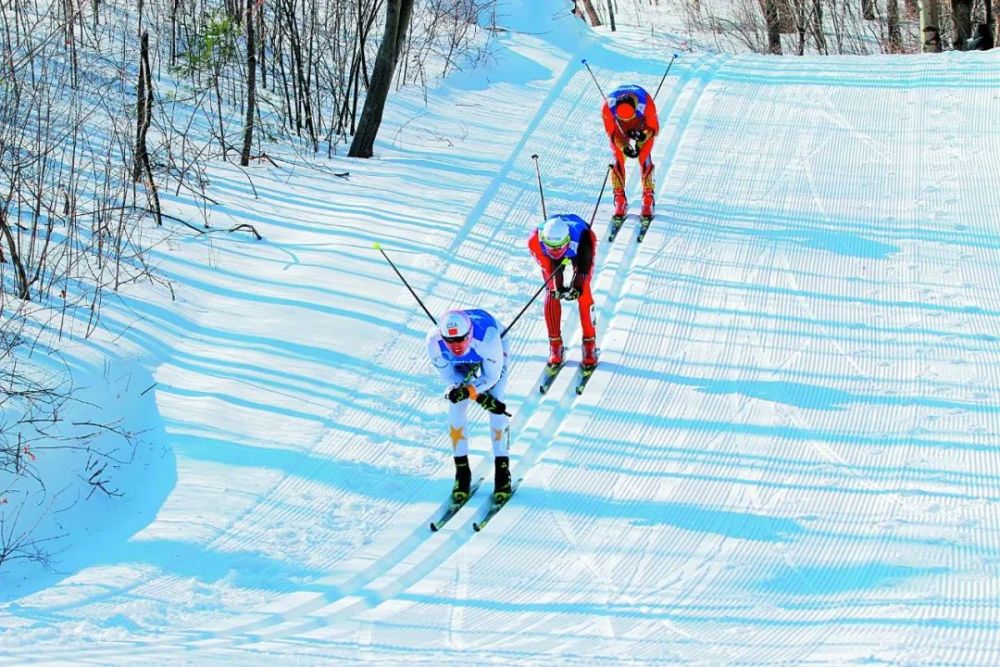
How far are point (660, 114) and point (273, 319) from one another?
6.59 meters

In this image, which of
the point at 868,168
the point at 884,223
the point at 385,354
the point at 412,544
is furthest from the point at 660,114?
the point at 412,544

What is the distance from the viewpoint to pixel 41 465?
25.8ft

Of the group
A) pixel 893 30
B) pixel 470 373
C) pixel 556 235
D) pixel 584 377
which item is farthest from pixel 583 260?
pixel 893 30

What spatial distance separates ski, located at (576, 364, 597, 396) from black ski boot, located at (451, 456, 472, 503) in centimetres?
161

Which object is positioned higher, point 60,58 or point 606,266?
point 60,58

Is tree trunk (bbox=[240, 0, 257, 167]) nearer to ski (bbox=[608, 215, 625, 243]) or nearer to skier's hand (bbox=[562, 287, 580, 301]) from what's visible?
ski (bbox=[608, 215, 625, 243])

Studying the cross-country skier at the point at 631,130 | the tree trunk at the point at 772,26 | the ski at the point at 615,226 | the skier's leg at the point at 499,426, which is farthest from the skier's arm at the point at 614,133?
the tree trunk at the point at 772,26

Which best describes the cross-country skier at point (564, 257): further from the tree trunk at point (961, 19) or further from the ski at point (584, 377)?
the tree trunk at point (961, 19)

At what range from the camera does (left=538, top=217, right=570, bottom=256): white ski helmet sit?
905cm

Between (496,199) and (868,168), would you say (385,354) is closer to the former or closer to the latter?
(496,199)

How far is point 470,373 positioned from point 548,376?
1.92 m

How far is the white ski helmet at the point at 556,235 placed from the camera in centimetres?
905

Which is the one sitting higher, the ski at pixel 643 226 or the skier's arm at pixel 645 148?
the skier's arm at pixel 645 148

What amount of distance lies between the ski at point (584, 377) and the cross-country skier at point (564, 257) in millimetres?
294
